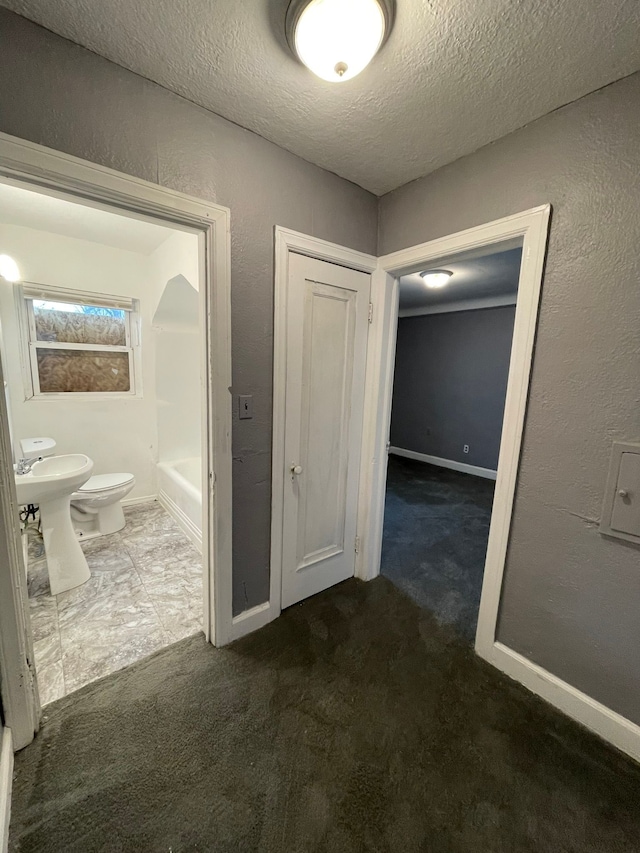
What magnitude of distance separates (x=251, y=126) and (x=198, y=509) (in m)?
2.38

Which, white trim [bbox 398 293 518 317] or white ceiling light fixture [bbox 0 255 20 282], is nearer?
white ceiling light fixture [bbox 0 255 20 282]

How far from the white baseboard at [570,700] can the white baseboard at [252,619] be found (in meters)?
1.11

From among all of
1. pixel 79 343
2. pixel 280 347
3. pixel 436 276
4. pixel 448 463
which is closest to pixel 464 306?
pixel 436 276

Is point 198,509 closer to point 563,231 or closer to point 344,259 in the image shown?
point 344,259

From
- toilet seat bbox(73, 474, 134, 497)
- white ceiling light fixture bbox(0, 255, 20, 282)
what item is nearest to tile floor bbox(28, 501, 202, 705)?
toilet seat bbox(73, 474, 134, 497)

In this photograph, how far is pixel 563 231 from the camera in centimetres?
129

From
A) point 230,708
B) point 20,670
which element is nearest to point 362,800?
point 230,708

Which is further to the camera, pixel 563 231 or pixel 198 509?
pixel 198 509

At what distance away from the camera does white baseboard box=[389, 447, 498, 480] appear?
15.6ft

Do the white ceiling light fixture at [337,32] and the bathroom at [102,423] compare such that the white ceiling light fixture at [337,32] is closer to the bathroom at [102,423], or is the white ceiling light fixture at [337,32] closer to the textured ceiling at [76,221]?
the bathroom at [102,423]

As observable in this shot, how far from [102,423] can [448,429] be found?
4.57m

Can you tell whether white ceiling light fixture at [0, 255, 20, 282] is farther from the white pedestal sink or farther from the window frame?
the white pedestal sink

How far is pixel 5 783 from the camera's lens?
1.04 metres

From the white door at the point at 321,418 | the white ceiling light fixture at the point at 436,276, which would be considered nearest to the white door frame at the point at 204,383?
the white door at the point at 321,418
